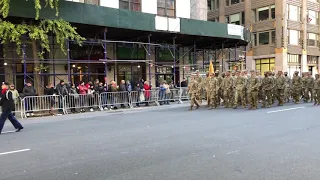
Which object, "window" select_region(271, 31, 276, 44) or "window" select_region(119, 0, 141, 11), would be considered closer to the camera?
"window" select_region(119, 0, 141, 11)

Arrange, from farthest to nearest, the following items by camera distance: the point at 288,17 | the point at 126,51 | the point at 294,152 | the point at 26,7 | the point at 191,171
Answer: the point at 288,17
the point at 126,51
the point at 26,7
the point at 294,152
the point at 191,171

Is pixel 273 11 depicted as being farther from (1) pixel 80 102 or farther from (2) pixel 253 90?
(1) pixel 80 102

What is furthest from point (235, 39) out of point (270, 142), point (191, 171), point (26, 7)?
point (191, 171)

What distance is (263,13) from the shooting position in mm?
40156

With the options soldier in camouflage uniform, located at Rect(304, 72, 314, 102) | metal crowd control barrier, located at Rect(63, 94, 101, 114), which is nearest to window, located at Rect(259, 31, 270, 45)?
soldier in camouflage uniform, located at Rect(304, 72, 314, 102)

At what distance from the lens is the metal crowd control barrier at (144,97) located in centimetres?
1788

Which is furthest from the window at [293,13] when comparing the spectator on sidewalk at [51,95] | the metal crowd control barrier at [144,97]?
the spectator on sidewalk at [51,95]

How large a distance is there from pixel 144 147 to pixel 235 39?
1888cm

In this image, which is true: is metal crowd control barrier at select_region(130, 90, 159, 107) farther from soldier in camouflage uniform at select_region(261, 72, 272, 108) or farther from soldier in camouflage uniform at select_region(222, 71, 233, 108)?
soldier in camouflage uniform at select_region(261, 72, 272, 108)

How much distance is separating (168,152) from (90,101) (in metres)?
10.2

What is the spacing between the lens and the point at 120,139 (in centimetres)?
827

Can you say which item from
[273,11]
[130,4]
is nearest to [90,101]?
[130,4]

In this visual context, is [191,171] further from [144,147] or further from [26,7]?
[26,7]

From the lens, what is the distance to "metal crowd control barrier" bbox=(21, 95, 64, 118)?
46.7 feet
